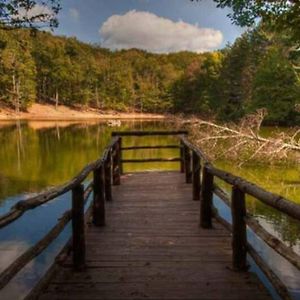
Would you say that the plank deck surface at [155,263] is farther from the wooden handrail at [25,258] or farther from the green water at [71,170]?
Result: the green water at [71,170]

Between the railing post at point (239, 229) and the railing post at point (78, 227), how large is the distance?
4.99 feet

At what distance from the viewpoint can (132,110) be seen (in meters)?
89.3

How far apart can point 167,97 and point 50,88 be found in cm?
2352

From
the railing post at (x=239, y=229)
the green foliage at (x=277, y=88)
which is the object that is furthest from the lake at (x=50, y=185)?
the green foliage at (x=277, y=88)

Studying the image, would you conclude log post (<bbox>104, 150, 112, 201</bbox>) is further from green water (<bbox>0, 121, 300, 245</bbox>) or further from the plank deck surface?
green water (<bbox>0, 121, 300, 245</bbox>)

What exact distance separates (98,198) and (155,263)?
1.68 meters

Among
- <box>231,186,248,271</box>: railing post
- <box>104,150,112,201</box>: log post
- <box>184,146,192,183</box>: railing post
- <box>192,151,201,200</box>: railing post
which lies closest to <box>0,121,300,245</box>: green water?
<box>184,146,192,183</box>: railing post

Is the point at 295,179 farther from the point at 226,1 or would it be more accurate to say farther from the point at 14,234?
the point at 14,234

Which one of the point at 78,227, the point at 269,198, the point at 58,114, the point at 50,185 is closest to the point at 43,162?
the point at 50,185

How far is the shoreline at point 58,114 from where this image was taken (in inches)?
2630

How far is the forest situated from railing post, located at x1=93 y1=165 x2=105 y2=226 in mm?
28489

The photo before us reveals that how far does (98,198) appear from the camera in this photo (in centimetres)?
586

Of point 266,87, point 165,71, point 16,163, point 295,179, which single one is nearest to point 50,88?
point 165,71

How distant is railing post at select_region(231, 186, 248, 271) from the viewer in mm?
4070
